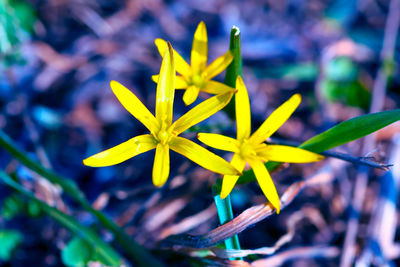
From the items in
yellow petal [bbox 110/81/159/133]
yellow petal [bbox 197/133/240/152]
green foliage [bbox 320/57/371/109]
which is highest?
green foliage [bbox 320/57/371/109]

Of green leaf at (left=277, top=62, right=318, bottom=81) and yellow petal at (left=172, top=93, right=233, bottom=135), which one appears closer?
yellow petal at (left=172, top=93, right=233, bottom=135)

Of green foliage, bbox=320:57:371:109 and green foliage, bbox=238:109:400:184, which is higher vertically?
green foliage, bbox=320:57:371:109

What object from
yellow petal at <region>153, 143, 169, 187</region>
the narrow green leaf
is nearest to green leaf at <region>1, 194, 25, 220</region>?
the narrow green leaf

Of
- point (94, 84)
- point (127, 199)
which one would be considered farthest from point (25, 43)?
point (127, 199)

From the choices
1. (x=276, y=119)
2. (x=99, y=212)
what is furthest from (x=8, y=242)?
(x=276, y=119)

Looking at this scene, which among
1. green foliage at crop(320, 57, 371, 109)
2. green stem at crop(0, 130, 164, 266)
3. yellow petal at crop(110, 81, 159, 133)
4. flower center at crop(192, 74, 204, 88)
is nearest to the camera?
yellow petal at crop(110, 81, 159, 133)

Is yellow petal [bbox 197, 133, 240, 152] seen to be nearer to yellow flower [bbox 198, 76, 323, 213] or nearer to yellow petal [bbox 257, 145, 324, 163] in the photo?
yellow flower [bbox 198, 76, 323, 213]
